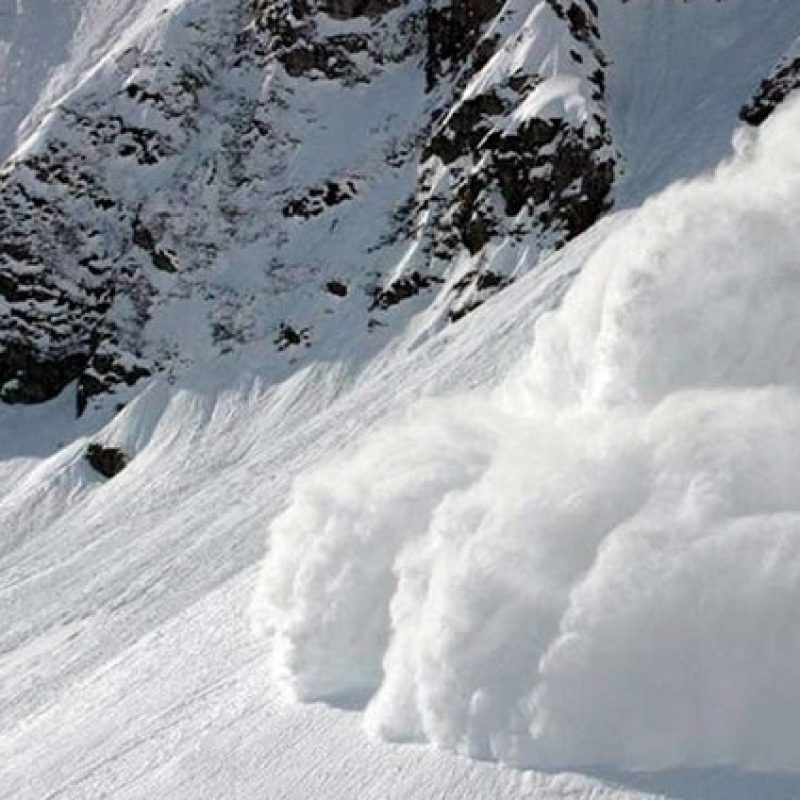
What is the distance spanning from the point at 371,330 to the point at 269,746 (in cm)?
4301

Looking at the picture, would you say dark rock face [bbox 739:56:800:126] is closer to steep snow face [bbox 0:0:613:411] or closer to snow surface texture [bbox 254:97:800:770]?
steep snow face [bbox 0:0:613:411]

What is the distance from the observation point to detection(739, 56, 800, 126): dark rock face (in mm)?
51625

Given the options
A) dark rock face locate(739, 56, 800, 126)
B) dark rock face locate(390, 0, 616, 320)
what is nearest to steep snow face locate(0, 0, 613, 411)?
dark rock face locate(390, 0, 616, 320)

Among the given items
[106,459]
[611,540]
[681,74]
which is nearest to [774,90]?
[681,74]

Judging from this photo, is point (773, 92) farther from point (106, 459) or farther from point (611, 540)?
point (611, 540)

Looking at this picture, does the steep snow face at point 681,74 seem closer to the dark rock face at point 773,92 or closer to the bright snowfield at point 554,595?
the dark rock face at point 773,92

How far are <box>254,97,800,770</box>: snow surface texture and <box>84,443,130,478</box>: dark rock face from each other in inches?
1644

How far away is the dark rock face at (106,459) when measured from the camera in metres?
61.0

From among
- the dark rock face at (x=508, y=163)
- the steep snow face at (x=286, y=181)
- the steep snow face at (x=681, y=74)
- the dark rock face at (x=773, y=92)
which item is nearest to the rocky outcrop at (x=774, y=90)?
the dark rock face at (x=773, y=92)

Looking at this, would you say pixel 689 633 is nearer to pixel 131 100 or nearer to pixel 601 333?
pixel 601 333

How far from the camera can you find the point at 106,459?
61719 mm

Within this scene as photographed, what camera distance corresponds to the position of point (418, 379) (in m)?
49.2

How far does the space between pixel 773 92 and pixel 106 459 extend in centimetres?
3247

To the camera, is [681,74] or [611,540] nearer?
[611,540]
